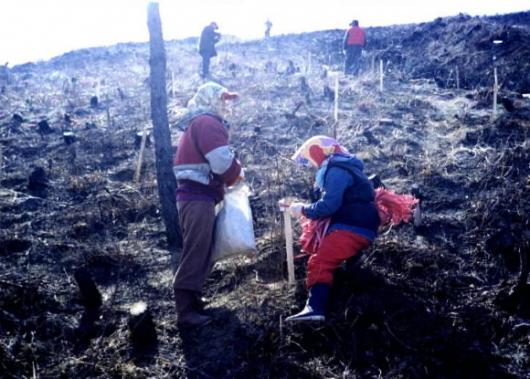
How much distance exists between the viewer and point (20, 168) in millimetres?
7762

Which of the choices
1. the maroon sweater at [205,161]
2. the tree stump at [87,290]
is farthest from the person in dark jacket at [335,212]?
the tree stump at [87,290]

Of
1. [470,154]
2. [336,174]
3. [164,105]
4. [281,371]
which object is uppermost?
[164,105]

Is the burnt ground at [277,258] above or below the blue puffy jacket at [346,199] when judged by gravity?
below

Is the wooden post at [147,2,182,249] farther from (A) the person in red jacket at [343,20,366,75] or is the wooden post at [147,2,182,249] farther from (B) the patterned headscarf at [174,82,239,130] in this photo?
(A) the person in red jacket at [343,20,366,75]

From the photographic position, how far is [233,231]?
359 centimetres

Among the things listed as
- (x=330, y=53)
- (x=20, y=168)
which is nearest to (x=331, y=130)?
(x=20, y=168)

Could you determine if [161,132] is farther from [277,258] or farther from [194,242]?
[194,242]

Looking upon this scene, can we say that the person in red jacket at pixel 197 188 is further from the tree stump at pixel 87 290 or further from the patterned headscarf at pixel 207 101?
the tree stump at pixel 87 290

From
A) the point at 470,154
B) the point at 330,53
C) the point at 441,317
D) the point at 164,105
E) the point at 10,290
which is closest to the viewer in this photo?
the point at 441,317

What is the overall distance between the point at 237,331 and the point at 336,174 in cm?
131

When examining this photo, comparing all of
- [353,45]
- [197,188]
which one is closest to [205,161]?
[197,188]

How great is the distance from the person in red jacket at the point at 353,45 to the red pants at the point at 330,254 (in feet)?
37.4

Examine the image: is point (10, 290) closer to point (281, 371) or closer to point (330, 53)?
point (281, 371)

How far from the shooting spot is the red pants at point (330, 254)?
133 inches
